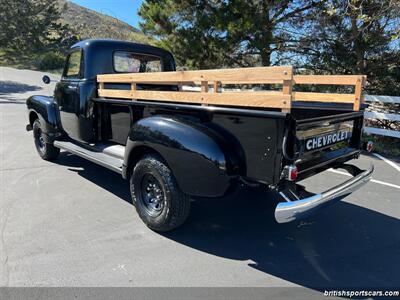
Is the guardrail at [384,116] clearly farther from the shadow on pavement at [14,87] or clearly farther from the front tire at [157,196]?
the shadow on pavement at [14,87]

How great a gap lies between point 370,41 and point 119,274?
316 inches

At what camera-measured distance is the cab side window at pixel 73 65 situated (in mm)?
4855

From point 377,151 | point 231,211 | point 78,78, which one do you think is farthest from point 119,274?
point 377,151

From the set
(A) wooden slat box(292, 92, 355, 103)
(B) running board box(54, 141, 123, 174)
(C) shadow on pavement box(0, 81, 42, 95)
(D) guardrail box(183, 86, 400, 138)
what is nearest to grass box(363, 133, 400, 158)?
(D) guardrail box(183, 86, 400, 138)

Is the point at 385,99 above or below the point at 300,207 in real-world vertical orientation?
above

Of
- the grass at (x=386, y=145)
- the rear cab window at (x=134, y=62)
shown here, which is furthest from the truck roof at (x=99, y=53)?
the grass at (x=386, y=145)

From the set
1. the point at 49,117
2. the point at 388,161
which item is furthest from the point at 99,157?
the point at 388,161

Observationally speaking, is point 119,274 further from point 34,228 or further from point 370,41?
point 370,41

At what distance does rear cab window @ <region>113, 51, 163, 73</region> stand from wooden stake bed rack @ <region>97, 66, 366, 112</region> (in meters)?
0.77

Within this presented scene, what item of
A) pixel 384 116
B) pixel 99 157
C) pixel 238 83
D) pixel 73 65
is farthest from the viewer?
pixel 384 116

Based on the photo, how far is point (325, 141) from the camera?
310 centimetres

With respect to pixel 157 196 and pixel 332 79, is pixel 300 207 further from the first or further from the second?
pixel 332 79

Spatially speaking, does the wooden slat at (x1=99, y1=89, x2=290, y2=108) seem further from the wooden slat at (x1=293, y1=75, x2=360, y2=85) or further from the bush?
the bush

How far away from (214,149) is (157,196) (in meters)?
0.96
